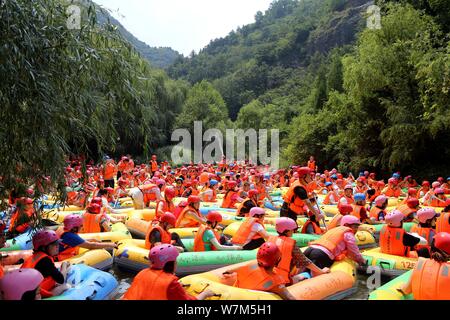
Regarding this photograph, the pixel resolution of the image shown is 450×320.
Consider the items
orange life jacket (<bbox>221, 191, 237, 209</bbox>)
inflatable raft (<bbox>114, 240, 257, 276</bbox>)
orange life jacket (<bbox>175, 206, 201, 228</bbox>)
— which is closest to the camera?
inflatable raft (<bbox>114, 240, 257, 276</bbox>)

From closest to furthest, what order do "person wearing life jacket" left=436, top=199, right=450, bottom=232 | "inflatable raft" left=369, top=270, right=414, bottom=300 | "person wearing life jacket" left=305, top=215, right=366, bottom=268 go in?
"inflatable raft" left=369, top=270, right=414, bottom=300 → "person wearing life jacket" left=305, top=215, right=366, bottom=268 → "person wearing life jacket" left=436, top=199, right=450, bottom=232

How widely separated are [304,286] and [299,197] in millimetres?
2736

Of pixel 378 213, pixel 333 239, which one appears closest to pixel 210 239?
pixel 333 239

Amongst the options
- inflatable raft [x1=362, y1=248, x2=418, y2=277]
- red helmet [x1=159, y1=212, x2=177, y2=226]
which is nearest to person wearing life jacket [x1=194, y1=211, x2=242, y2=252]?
red helmet [x1=159, y1=212, x2=177, y2=226]

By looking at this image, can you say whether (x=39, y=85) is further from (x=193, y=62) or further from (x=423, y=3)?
(x=193, y=62)

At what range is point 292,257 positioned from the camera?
19.7 feet

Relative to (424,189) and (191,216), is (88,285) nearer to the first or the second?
(191,216)

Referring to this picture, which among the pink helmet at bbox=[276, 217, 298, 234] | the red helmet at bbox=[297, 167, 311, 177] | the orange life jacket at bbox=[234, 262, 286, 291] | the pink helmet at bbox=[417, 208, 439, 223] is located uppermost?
the red helmet at bbox=[297, 167, 311, 177]

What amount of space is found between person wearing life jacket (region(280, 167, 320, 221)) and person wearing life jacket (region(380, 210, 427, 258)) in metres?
1.45

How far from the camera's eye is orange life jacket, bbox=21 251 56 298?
5043 mm

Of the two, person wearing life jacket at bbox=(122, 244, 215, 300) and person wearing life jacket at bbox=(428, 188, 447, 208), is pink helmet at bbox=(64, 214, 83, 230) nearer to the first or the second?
person wearing life jacket at bbox=(122, 244, 215, 300)

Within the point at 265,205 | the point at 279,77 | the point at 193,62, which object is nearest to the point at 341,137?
the point at 265,205

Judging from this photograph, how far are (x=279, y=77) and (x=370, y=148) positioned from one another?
64.7 meters

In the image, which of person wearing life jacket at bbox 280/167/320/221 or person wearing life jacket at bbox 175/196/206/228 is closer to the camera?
person wearing life jacket at bbox 280/167/320/221
